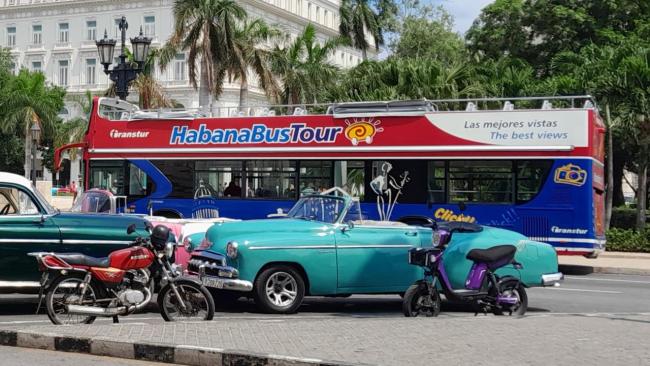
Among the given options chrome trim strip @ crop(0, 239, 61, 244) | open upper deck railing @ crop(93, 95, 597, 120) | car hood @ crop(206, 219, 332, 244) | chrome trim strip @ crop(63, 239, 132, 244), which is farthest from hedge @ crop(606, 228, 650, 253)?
chrome trim strip @ crop(0, 239, 61, 244)

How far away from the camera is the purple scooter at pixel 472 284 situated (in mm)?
10719

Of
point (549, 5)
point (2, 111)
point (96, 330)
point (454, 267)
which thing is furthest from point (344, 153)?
point (2, 111)

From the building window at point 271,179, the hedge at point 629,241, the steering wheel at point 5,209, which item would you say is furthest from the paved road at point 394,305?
the hedge at point 629,241

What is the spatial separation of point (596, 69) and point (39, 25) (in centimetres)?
7038

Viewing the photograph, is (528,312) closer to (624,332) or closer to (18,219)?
(624,332)

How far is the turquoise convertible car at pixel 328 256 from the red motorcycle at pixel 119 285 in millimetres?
1103

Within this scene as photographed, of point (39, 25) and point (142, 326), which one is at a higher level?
point (39, 25)

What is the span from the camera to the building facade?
80250mm

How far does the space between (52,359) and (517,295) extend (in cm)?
611

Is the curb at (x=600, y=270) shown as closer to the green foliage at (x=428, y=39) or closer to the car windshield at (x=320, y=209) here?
the car windshield at (x=320, y=209)

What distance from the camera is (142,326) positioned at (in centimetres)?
912

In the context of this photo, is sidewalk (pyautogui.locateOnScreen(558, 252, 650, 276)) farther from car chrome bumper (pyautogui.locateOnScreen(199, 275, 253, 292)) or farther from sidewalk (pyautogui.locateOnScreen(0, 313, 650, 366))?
car chrome bumper (pyautogui.locateOnScreen(199, 275, 253, 292))

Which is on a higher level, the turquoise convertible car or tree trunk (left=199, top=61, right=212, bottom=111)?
tree trunk (left=199, top=61, right=212, bottom=111)

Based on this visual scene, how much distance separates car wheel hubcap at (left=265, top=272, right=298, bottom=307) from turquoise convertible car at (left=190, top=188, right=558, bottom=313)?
13 millimetres
